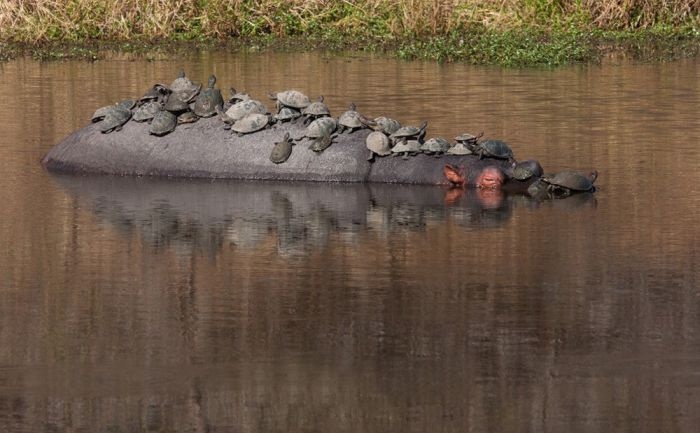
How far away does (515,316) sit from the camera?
381 inches

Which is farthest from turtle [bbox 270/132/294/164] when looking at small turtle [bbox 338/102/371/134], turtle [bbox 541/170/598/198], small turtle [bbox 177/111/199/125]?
turtle [bbox 541/170/598/198]

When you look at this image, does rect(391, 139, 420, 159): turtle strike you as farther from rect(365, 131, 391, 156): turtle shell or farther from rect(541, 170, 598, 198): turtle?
rect(541, 170, 598, 198): turtle

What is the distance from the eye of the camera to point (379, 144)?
49.7 ft

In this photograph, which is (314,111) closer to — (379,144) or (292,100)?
(292,100)

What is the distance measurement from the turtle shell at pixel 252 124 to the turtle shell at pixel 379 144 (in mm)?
1124

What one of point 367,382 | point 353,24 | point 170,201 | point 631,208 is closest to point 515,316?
point 367,382

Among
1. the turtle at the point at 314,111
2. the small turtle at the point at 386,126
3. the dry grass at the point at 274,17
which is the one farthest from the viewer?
the dry grass at the point at 274,17

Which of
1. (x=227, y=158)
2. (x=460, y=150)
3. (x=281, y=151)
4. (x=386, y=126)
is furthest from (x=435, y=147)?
(x=227, y=158)

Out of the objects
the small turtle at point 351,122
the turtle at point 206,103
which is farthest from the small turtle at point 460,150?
the turtle at point 206,103

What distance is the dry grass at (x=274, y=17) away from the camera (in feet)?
102

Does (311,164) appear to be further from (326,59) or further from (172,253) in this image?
(326,59)

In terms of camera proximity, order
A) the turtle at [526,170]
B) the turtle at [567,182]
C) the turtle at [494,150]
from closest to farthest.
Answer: the turtle at [567,182] < the turtle at [526,170] < the turtle at [494,150]

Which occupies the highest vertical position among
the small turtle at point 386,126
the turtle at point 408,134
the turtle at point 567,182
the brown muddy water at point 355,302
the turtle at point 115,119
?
the turtle at point 115,119

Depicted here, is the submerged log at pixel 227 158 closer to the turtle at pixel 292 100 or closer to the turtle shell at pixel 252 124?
the turtle shell at pixel 252 124
